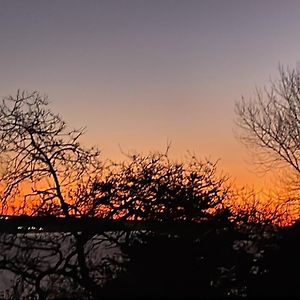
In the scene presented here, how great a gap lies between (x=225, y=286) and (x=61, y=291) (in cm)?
274

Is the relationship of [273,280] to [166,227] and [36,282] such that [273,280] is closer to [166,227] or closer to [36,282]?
[166,227]

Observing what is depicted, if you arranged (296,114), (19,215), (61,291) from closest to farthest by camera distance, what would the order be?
1. (61,291)
2. (19,215)
3. (296,114)

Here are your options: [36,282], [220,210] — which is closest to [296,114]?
[220,210]

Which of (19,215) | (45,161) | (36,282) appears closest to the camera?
(36,282)

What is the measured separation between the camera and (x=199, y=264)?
11.6m

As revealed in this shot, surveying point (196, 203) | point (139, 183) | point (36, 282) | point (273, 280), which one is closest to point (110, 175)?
point (139, 183)

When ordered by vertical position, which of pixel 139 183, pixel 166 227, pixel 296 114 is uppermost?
pixel 296 114

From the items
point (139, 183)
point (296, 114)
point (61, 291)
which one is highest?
point (296, 114)

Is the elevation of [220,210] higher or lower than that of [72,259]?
higher

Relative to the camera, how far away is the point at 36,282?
12.0 m

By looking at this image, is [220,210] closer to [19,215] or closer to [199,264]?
[199,264]

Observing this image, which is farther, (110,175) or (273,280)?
(110,175)

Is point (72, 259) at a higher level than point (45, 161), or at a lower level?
lower

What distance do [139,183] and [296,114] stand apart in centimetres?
1014
